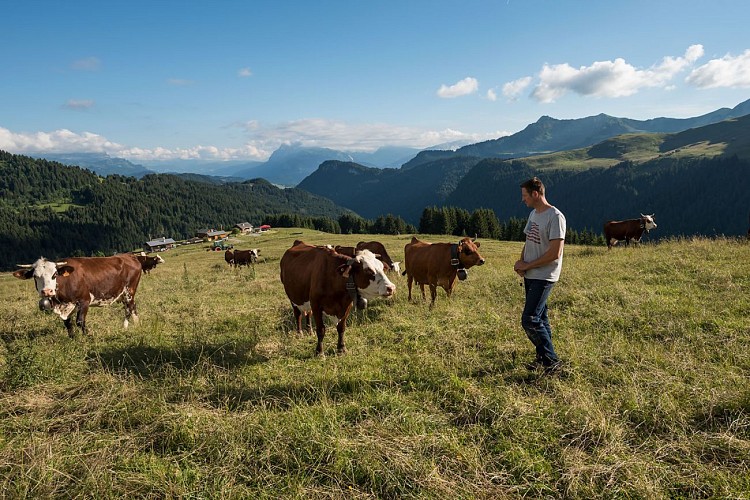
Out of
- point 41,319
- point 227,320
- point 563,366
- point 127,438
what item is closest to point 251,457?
point 127,438

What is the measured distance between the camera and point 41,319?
36.9 feet

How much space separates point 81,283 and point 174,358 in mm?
4253

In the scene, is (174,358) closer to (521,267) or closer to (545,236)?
(521,267)

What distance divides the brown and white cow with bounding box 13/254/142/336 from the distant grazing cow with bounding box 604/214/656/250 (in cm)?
2737

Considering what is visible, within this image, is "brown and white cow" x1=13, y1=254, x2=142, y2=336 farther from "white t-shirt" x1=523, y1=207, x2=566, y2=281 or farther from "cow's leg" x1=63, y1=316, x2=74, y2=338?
"white t-shirt" x1=523, y1=207, x2=566, y2=281

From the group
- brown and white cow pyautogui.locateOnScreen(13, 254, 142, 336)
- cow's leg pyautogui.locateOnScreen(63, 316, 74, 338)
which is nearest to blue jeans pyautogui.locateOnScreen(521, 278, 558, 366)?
brown and white cow pyautogui.locateOnScreen(13, 254, 142, 336)

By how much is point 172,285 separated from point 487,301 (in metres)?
17.0

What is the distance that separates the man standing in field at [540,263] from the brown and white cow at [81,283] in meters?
10.4

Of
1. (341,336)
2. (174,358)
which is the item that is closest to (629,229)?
(341,336)

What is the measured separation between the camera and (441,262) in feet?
39.0

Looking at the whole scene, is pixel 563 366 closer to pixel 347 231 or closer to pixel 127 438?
pixel 127 438

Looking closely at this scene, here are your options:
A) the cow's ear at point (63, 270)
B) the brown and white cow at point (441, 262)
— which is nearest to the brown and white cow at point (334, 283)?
the brown and white cow at point (441, 262)

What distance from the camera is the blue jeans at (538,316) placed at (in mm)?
5898

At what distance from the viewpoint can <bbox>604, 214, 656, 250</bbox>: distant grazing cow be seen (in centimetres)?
2494
